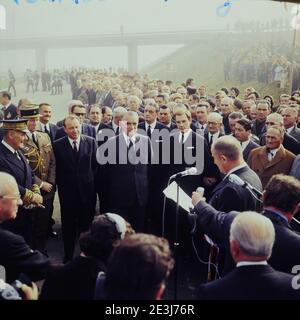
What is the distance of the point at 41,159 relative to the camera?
182 inches

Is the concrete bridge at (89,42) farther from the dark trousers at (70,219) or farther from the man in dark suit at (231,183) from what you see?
the man in dark suit at (231,183)

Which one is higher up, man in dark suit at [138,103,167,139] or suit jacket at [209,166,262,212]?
man in dark suit at [138,103,167,139]

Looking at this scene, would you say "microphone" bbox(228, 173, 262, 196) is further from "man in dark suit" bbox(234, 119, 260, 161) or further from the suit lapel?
"man in dark suit" bbox(234, 119, 260, 161)

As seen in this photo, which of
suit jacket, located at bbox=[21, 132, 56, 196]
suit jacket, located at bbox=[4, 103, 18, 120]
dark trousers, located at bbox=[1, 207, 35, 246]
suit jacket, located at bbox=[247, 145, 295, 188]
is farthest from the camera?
suit jacket, located at bbox=[4, 103, 18, 120]

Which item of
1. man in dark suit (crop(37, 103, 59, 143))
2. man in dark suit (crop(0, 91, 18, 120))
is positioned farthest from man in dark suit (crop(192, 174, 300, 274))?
man in dark suit (crop(0, 91, 18, 120))

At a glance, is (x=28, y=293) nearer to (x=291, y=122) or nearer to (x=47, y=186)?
(x=47, y=186)

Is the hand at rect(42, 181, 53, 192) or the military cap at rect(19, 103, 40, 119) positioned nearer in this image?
the hand at rect(42, 181, 53, 192)

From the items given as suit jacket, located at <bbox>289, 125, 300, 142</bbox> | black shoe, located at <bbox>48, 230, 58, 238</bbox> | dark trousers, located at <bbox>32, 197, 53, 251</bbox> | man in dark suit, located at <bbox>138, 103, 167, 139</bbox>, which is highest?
man in dark suit, located at <bbox>138, 103, 167, 139</bbox>

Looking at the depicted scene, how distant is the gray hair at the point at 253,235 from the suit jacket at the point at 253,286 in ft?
0.28

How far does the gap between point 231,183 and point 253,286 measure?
120 cm

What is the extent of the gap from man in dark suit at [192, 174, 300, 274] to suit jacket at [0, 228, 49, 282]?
1.19 meters

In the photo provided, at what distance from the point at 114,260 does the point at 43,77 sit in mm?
19487

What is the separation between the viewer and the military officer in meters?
4.59

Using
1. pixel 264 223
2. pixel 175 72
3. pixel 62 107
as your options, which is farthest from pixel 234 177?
pixel 175 72
